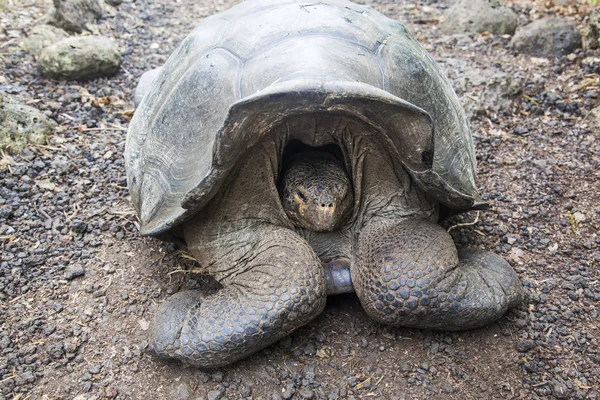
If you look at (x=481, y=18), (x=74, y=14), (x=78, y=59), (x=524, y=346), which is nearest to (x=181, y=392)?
(x=524, y=346)

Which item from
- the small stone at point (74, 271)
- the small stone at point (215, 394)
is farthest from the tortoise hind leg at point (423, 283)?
the small stone at point (74, 271)

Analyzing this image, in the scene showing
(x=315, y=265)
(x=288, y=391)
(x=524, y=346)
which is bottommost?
(x=288, y=391)

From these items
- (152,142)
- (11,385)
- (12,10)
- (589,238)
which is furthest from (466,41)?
(11,385)

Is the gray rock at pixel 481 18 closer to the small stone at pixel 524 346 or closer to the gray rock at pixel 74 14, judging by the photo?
the gray rock at pixel 74 14

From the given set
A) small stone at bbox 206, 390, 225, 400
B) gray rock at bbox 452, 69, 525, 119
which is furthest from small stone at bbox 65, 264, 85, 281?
gray rock at bbox 452, 69, 525, 119

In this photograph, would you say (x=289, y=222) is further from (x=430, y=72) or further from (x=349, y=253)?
(x=430, y=72)

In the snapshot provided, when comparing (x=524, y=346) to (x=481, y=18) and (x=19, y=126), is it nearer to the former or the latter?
(x=19, y=126)

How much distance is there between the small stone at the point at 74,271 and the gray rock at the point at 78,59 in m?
2.05

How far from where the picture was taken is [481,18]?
5.51 meters

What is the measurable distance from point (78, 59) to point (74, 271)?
84.4 inches

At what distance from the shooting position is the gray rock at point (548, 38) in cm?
489

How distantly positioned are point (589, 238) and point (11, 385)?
2.86m

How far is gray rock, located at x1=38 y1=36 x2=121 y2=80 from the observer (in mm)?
4445

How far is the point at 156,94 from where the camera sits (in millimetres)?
2990
